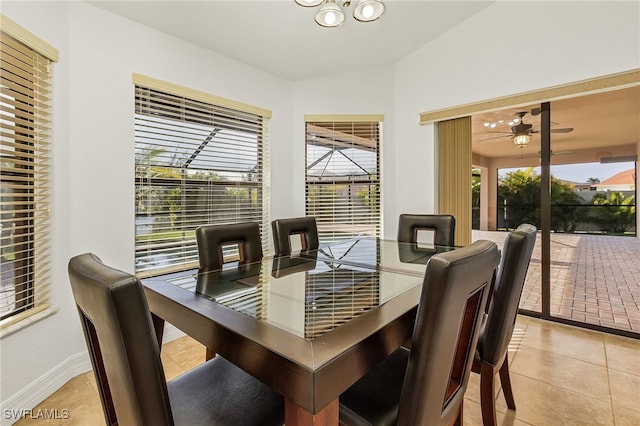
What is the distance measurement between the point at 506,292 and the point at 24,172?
2732 mm

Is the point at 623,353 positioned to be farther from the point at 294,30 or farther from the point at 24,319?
the point at 24,319

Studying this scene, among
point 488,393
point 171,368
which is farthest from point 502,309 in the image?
point 171,368

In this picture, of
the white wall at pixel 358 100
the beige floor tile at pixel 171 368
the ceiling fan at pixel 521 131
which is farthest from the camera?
the white wall at pixel 358 100

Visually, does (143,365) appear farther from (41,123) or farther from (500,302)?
(41,123)

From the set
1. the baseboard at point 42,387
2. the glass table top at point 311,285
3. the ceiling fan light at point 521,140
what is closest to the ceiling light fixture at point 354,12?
the glass table top at point 311,285

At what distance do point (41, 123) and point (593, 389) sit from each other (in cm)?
390

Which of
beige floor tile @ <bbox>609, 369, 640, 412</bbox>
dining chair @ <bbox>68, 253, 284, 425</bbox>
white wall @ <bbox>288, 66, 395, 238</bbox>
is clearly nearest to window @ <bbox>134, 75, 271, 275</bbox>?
white wall @ <bbox>288, 66, 395, 238</bbox>

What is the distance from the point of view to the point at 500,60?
9.49 feet

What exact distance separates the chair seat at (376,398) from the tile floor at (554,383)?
85cm

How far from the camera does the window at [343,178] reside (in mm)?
3770

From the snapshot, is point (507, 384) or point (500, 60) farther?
point (500, 60)

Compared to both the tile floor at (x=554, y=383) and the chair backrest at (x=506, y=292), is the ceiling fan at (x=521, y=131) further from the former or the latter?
the chair backrest at (x=506, y=292)

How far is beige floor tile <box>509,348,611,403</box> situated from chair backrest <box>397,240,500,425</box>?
1607 mm

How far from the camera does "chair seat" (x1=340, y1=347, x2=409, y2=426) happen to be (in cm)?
100
